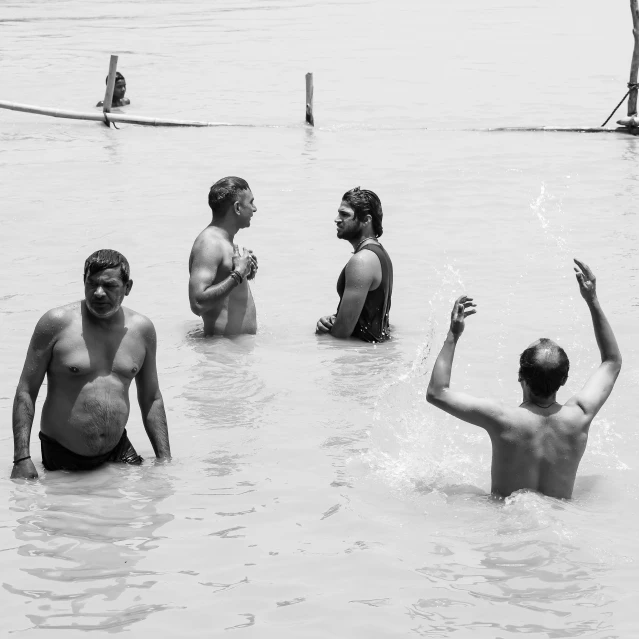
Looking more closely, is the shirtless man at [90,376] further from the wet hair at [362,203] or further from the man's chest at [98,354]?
the wet hair at [362,203]

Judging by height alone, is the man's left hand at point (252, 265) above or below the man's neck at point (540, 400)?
above

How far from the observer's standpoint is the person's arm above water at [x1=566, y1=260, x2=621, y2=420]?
203 inches

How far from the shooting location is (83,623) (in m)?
4.30

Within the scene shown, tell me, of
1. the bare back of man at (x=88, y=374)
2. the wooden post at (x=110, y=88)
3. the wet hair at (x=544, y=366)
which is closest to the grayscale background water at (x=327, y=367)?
the bare back of man at (x=88, y=374)

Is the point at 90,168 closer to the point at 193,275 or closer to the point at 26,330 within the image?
the point at 26,330

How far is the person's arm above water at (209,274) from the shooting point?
7.82 m

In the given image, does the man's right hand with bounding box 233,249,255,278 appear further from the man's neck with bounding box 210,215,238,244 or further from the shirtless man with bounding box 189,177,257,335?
the man's neck with bounding box 210,215,238,244

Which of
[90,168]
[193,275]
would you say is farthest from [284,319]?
[90,168]

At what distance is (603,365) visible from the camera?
5359mm

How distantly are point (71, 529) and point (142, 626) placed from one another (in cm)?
97

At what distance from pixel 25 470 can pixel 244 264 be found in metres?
2.75

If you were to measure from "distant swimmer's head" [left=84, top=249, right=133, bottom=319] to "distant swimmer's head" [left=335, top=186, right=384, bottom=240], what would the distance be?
277cm

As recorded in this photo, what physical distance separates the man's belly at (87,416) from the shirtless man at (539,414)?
1.49m

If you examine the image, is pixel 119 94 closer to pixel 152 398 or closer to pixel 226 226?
pixel 226 226
